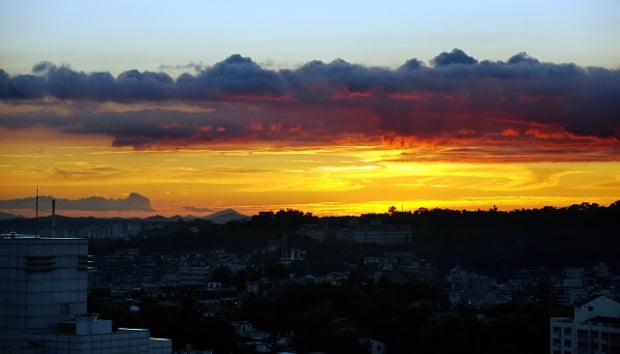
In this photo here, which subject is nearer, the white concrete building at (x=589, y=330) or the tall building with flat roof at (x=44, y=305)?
the tall building with flat roof at (x=44, y=305)

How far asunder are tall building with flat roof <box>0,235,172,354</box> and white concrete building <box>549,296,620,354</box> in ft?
83.2

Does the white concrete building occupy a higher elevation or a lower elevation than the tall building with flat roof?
lower

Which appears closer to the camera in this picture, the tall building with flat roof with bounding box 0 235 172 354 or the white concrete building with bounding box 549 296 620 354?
the tall building with flat roof with bounding box 0 235 172 354

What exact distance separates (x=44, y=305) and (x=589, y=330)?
2725cm

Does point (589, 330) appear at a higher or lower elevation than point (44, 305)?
lower

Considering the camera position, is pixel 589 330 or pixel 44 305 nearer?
pixel 44 305

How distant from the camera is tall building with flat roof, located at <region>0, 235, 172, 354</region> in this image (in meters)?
18.5

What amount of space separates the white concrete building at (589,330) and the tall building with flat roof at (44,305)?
25367mm

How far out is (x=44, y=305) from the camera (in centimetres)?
1888

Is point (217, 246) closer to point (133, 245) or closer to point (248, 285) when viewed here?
point (133, 245)

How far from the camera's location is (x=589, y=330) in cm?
4266

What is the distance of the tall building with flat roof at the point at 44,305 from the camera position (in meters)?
18.5

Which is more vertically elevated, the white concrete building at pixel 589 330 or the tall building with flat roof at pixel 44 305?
the tall building with flat roof at pixel 44 305

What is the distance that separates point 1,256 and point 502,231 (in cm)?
12002
